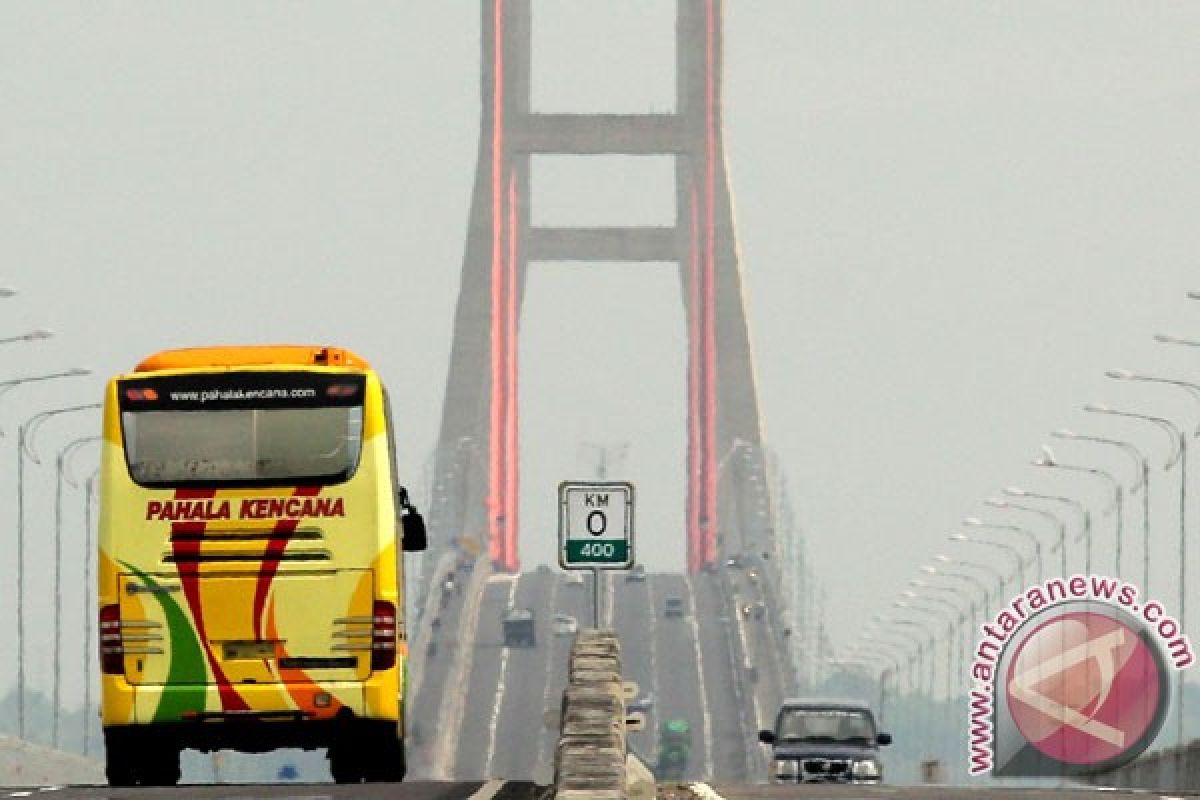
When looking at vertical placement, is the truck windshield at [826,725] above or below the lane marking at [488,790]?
below

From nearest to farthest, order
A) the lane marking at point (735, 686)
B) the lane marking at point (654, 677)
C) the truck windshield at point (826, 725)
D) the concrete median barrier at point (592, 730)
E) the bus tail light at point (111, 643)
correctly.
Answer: the concrete median barrier at point (592, 730) < the bus tail light at point (111, 643) < the truck windshield at point (826, 725) < the lane marking at point (735, 686) < the lane marking at point (654, 677)

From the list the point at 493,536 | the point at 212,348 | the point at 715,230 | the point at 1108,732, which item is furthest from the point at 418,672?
the point at 212,348

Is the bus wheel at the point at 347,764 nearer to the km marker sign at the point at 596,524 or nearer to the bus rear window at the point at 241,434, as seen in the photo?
the km marker sign at the point at 596,524

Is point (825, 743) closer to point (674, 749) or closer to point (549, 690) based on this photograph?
point (674, 749)

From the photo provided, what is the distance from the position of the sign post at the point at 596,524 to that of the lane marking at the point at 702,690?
11559cm

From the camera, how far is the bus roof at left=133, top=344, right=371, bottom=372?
28.2m

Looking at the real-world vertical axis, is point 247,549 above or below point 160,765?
above

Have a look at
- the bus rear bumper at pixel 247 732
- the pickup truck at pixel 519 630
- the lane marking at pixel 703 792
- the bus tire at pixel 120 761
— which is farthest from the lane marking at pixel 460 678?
the lane marking at pixel 703 792

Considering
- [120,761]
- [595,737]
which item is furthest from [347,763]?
[595,737]

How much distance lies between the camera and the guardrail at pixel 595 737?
18.5 meters

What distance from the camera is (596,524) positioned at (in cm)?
3044

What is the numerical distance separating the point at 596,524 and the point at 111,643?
14.7 ft

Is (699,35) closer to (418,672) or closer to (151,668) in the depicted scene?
(418,672)

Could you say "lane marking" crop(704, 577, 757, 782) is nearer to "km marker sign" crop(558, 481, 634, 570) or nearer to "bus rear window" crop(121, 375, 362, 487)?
"km marker sign" crop(558, 481, 634, 570)
